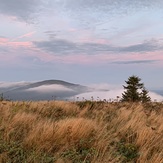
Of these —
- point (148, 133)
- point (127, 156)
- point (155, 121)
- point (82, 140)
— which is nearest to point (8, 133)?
point (82, 140)

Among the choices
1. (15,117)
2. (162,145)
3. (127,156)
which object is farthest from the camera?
(15,117)

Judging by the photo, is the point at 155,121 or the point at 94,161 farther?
the point at 155,121

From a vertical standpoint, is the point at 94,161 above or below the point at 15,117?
below

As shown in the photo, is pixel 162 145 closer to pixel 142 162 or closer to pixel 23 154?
pixel 142 162

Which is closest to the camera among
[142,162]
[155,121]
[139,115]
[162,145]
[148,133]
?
[142,162]

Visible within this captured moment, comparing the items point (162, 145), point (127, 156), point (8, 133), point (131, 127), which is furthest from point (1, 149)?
point (131, 127)

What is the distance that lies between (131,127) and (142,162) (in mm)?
2746

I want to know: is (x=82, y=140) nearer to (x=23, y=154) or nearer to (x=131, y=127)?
(x=23, y=154)

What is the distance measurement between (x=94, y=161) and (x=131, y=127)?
3.26 m

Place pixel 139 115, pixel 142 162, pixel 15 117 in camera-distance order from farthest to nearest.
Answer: pixel 139 115 → pixel 15 117 → pixel 142 162

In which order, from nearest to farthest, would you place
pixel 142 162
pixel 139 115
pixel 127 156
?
1. pixel 142 162
2. pixel 127 156
3. pixel 139 115

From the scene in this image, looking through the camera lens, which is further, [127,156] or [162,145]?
[162,145]

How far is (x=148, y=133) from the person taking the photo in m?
6.82

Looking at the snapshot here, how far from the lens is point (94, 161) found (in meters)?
4.68
